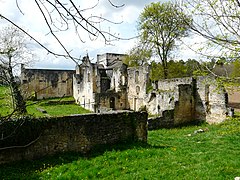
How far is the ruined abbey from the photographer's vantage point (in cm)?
1816

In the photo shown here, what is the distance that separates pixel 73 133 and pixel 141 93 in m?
16.1

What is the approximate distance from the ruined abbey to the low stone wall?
160 cm

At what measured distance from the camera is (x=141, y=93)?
2538 cm

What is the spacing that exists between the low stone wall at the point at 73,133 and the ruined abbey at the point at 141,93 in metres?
1.60

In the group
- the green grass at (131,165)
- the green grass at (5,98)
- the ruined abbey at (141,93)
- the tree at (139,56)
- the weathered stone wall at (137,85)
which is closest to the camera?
the green grass at (5,98)

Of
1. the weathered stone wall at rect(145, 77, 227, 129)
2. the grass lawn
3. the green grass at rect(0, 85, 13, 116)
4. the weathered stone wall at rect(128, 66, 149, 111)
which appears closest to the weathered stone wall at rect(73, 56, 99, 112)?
the weathered stone wall at rect(128, 66, 149, 111)

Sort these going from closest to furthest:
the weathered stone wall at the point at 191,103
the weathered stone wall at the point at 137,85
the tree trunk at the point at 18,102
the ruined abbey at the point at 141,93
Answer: the tree trunk at the point at 18,102 → the weathered stone wall at the point at 191,103 → the ruined abbey at the point at 141,93 → the weathered stone wall at the point at 137,85

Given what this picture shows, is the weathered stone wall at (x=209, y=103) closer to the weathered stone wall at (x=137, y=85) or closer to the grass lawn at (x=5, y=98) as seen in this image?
the weathered stone wall at (x=137, y=85)

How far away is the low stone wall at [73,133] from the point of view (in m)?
8.77

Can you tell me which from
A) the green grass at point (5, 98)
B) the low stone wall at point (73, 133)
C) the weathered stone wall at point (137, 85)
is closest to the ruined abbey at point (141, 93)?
the weathered stone wall at point (137, 85)

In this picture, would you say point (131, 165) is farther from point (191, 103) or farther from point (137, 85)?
point (137, 85)

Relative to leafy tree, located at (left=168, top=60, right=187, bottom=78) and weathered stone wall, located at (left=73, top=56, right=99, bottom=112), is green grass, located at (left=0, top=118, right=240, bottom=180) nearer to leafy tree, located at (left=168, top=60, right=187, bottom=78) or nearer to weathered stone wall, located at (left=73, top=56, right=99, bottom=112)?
weathered stone wall, located at (left=73, top=56, right=99, bottom=112)

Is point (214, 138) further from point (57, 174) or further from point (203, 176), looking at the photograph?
point (57, 174)

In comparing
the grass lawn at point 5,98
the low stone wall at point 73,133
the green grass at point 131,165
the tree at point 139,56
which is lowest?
the green grass at point 131,165
